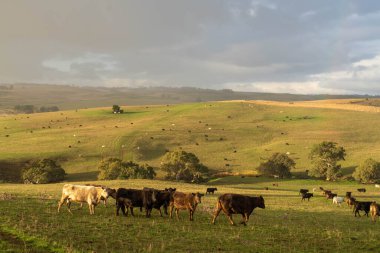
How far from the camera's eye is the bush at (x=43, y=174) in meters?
73.8

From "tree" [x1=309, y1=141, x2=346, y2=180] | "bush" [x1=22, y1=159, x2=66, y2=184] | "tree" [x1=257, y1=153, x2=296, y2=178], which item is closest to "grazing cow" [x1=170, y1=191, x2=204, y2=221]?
"bush" [x1=22, y1=159, x2=66, y2=184]

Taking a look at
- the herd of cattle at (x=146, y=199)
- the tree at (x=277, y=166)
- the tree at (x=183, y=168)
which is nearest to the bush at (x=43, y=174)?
the tree at (x=183, y=168)

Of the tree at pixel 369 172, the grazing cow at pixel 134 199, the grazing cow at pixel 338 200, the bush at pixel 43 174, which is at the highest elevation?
the grazing cow at pixel 134 199

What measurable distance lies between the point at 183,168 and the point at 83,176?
2054cm

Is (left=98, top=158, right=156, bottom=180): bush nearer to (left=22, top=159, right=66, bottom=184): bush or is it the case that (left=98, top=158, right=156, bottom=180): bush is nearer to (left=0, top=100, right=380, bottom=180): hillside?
(left=0, top=100, right=380, bottom=180): hillside

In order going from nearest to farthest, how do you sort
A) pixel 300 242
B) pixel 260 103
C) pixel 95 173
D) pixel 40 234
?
pixel 40 234 → pixel 300 242 → pixel 95 173 → pixel 260 103

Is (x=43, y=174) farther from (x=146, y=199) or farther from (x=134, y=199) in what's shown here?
(x=146, y=199)

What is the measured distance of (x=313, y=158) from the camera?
87.5 metres

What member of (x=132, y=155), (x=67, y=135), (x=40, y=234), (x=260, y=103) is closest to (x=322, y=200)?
(x=40, y=234)

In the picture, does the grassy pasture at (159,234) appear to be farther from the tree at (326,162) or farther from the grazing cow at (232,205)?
the tree at (326,162)

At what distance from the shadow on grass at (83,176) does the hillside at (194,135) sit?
0.67ft

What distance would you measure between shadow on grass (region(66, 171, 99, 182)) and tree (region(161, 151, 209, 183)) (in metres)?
14.1

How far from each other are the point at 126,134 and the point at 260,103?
7595 centimetres

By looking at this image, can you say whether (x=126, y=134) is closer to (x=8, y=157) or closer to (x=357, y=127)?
(x=8, y=157)
